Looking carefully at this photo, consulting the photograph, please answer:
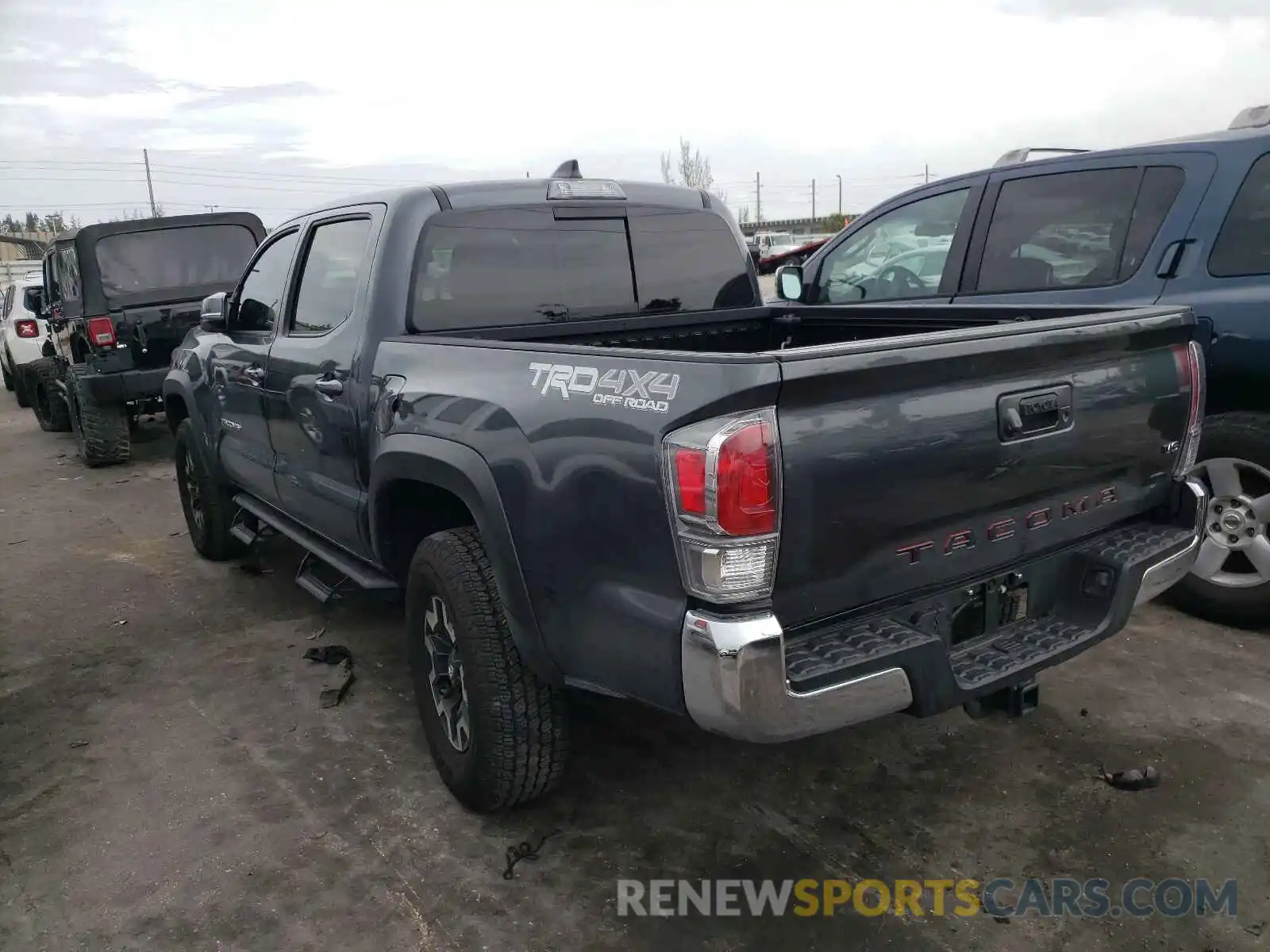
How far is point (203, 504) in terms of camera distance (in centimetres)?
567

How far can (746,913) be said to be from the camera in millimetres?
2645

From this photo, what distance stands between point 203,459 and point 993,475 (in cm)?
442

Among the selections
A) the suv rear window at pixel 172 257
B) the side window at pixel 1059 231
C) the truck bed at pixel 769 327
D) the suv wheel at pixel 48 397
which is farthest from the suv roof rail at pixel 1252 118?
the suv wheel at pixel 48 397

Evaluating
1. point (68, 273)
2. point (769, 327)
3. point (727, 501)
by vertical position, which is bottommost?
point (727, 501)

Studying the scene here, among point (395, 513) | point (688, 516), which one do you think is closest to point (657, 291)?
point (395, 513)

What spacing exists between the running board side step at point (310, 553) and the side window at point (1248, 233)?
138 inches

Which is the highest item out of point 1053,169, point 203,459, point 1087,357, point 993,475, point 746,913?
point 1053,169

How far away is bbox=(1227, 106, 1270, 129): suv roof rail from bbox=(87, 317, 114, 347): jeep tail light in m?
8.20

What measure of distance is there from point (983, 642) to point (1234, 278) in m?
2.32

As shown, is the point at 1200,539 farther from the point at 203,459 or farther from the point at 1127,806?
the point at 203,459

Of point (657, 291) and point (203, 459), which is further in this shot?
point (203, 459)

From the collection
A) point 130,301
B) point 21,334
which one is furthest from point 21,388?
point 130,301

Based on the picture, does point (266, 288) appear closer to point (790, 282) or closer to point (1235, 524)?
point (790, 282)

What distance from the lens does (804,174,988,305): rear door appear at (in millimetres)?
4918
